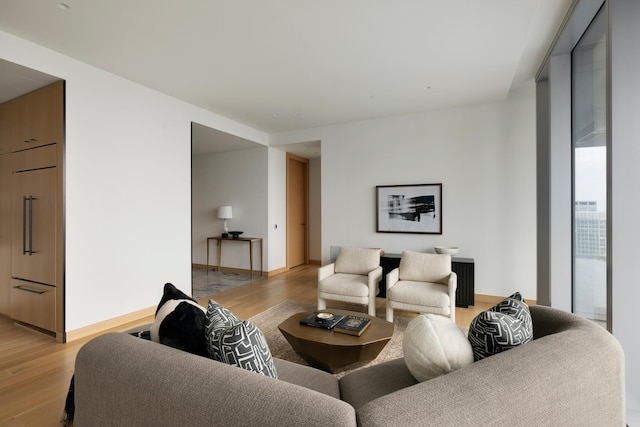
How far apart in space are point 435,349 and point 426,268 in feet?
8.12

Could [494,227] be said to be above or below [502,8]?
below

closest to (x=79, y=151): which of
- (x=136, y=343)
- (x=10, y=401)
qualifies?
(x=10, y=401)

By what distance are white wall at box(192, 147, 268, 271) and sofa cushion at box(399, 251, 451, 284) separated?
3.00 m

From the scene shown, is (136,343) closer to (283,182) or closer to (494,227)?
(494,227)

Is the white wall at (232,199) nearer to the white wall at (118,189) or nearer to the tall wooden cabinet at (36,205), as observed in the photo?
the white wall at (118,189)

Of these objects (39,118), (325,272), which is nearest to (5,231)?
(39,118)

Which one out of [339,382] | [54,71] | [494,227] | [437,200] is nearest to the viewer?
[339,382]

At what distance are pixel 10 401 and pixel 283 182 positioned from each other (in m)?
4.84

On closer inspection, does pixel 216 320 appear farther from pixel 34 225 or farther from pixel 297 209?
pixel 297 209

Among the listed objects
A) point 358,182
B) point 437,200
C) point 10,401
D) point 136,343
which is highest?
point 358,182

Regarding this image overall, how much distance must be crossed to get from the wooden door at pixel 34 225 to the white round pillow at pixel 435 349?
11.1ft

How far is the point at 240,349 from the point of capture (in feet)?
3.82

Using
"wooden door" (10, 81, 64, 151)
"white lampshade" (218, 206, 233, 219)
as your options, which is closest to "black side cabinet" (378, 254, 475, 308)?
"white lampshade" (218, 206, 233, 219)

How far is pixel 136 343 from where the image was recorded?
121 cm
